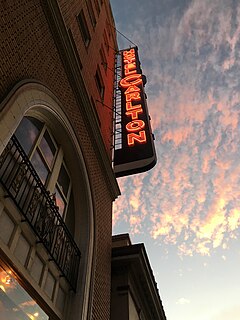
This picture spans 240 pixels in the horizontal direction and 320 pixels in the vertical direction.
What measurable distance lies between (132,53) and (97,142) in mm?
14159

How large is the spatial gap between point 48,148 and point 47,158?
0.44 m

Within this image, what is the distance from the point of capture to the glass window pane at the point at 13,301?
19.9 ft

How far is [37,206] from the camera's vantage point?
7.82 m

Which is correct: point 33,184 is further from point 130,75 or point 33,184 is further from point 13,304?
point 130,75

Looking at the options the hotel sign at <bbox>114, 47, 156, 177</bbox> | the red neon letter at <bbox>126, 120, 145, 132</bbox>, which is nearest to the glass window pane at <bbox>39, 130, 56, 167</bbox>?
the hotel sign at <bbox>114, 47, 156, 177</bbox>

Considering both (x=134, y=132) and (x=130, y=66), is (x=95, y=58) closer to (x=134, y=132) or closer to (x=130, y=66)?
(x=134, y=132)

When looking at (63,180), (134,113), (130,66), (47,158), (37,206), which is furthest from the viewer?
(130,66)

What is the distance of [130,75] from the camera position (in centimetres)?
2147

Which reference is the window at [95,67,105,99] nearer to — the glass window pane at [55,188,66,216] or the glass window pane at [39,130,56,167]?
the glass window pane at [39,130,56,167]

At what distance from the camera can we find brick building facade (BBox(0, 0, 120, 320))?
6770 millimetres

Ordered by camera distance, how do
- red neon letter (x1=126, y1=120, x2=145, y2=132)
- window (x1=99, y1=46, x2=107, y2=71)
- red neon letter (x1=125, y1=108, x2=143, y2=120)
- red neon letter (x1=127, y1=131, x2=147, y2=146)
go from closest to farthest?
red neon letter (x1=127, y1=131, x2=147, y2=146) < red neon letter (x1=126, y1=120, x2=145, y2=132) < red neon letter (x1=125, y1=108, x2=143, y2=120) < window (x1=99, y1=46, x2=107, y2=71)

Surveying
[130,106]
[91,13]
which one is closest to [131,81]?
[130,106]

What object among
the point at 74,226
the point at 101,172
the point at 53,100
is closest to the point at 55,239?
the point at 74,226

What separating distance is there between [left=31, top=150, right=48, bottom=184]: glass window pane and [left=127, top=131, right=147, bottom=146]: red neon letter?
23.1ft
